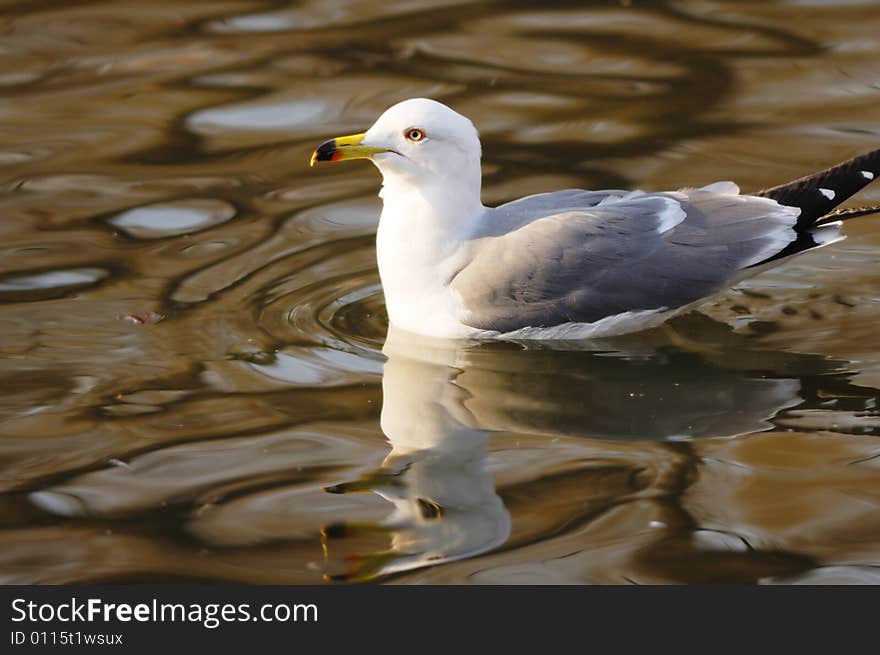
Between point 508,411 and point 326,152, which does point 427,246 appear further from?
point 508,411

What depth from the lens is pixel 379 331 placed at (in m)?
6.68

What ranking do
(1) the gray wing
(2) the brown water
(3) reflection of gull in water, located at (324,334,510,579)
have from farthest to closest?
(1) the gray wing, (2) the brown water, (3) reflection of gull in water, located at (324,334,510,579)

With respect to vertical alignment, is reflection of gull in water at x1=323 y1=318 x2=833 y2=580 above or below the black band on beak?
below

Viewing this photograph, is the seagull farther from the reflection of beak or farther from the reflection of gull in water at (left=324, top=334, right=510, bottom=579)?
the reflection of gull in water at (left=324, top=334, right=510, bottom=579)

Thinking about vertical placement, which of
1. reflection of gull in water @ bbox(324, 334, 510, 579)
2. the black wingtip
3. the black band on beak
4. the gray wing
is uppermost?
the black band on beak

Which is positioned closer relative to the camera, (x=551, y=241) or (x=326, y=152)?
(x=551, y=241)

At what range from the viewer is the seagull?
630 centimetres

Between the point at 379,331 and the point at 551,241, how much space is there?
0.90 meters

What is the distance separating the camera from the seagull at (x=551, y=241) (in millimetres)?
6305

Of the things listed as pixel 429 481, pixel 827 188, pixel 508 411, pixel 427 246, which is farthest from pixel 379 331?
pixel 827 188

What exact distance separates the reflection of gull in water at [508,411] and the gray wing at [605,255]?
21 centimetres

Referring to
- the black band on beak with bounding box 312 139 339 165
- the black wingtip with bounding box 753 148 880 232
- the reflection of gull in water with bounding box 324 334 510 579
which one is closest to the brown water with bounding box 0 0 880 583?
the reflection of gull in water with bounding box 324 334 510 579

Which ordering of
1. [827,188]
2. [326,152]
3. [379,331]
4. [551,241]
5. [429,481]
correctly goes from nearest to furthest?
[429,481]
[551,241]
[326,152]
[827,188]
[379,331]

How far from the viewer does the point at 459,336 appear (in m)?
6.41
